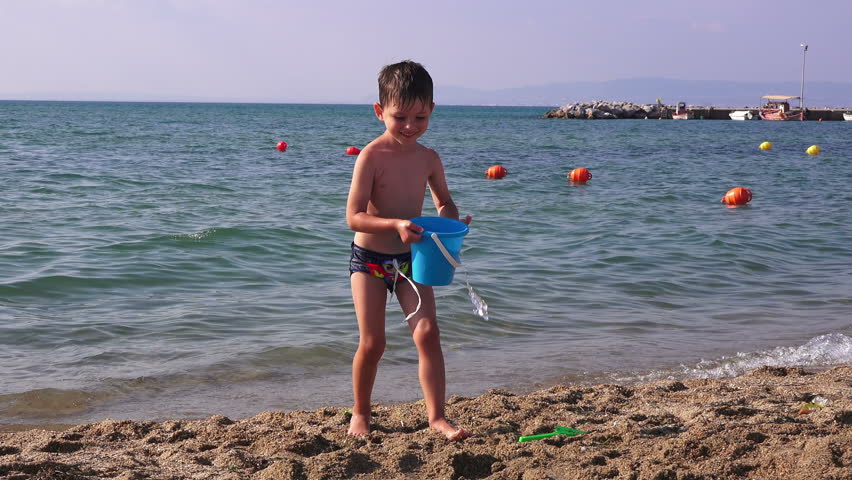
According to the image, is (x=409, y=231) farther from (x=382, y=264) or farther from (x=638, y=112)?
(x=638, y=112)

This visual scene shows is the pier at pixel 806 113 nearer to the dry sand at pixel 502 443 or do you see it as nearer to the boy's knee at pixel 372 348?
the dry sand at pixel 502 443

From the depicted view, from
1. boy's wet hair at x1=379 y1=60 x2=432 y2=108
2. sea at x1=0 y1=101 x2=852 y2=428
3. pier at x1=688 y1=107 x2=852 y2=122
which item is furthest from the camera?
pier at x1=688 y1=107 x2=852 y2=122

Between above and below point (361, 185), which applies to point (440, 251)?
below

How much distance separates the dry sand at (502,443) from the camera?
2.97 m

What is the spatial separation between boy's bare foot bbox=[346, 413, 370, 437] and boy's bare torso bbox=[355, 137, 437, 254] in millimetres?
782

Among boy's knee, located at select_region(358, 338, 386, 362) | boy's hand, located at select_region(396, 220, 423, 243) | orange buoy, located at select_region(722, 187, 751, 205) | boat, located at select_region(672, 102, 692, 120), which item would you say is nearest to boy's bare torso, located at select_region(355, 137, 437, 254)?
boy's hand, located at select_region(396, 220, 423, 243)

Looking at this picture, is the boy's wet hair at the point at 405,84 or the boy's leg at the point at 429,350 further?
the boy's leg at the point at 429,350

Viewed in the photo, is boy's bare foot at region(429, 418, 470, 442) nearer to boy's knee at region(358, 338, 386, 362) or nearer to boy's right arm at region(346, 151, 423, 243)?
boy's knee at region(358, 338, 386, 362)

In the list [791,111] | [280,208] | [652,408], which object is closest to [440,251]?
[652,408]

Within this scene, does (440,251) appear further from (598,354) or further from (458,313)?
(458,313)

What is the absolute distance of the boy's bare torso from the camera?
11.3 ft

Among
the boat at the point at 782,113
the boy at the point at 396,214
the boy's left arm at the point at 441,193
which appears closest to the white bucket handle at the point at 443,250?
the boy at the point at 396,214

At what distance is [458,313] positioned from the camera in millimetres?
6668

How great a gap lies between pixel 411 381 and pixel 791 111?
241 feet
